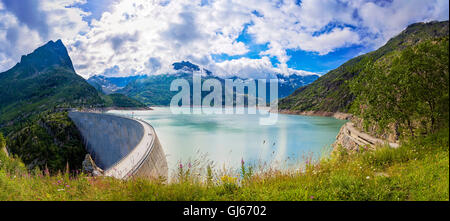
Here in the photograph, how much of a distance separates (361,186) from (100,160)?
131 ft

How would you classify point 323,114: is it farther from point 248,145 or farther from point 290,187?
point 290,187

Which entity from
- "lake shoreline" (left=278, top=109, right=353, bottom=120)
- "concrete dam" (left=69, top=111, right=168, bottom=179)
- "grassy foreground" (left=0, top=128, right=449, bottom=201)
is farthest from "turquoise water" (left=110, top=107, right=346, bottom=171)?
"lake shoreline" (left=278, top=109, right=353, bottom=120)

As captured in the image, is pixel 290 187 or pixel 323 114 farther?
pixel 323 114

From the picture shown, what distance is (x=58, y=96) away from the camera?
161000 mm

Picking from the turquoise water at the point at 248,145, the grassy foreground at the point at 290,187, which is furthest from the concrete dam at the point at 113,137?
→ the grassy foreground at the point at 290,187

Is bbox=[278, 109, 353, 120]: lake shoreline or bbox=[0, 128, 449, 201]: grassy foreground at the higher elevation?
bbox=[0, 128, 449, 201]: grassy foreground

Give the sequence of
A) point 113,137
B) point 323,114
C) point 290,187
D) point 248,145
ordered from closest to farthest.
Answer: point 290,187
point 113,137
point 248,145
point 323,114

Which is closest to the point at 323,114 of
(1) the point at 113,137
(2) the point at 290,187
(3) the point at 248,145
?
(3) the point at 248,145

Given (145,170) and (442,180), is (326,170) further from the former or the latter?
(145,170)

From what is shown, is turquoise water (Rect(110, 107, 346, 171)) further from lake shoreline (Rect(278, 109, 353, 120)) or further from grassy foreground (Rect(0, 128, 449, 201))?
lake shoreline (Rect(278, 109, 353, 120))

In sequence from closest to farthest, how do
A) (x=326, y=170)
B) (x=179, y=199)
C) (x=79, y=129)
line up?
(x=179, y=199) < (x=326, y=170) < (x=79, y=129)

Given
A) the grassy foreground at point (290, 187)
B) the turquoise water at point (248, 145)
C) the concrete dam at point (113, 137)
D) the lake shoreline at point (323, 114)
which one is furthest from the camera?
the lake shoreline at point (323, 114)

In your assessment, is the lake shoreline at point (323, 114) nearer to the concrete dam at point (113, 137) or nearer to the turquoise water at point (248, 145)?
the turquoise water at point (248, 145)
